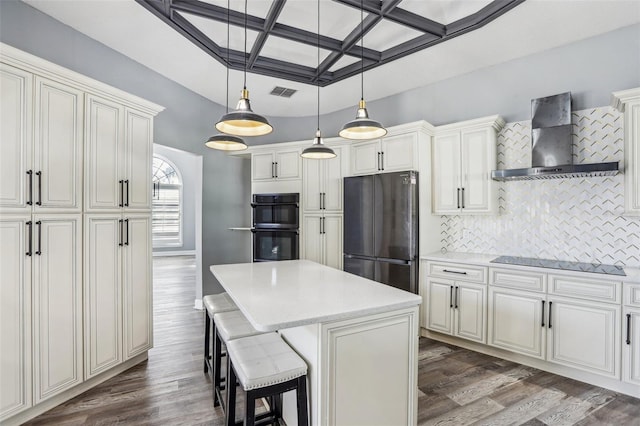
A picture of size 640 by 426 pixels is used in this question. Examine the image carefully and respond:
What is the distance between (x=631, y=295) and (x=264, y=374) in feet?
9.03

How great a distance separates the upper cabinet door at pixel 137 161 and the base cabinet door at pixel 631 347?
162 inches

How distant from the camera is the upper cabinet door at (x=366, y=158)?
383 cm

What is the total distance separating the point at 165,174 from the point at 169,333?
746 centimetres

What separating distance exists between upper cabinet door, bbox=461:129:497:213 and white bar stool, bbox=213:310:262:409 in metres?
2.63

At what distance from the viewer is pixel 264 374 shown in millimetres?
1491

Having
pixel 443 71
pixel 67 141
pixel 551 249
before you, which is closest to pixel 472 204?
pixel 551 249

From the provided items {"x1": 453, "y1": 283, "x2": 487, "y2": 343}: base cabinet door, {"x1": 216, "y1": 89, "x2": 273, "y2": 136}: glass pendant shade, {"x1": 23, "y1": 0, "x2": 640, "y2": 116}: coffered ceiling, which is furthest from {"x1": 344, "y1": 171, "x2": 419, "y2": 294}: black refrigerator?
{"x1": 216, "y1": 89, "x2": 273, "y2": 136}: glass pendant shade

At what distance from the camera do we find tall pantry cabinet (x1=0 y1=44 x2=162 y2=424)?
1.96 metres

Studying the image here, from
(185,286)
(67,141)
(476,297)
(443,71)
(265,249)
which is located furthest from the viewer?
(185,286)

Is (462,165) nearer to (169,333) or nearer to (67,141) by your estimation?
(67,141)

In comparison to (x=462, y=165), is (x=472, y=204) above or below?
below

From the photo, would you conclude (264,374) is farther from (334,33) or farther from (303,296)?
(334,33)

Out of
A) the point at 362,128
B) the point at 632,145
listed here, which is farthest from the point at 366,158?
the point at 632,145

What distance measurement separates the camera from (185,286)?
613 cm
